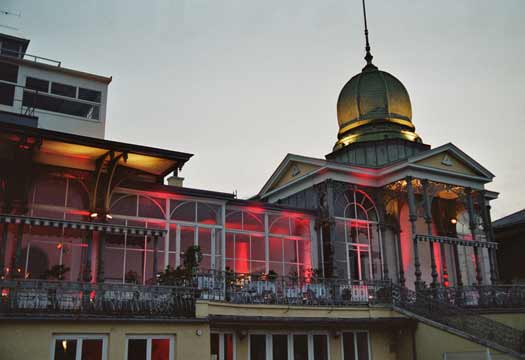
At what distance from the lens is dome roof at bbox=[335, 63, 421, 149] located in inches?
1300

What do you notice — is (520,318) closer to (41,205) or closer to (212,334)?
(212,334)

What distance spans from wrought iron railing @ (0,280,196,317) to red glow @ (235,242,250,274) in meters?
7.39

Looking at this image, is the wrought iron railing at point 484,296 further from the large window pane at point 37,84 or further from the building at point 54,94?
the large window pane at point 37,84

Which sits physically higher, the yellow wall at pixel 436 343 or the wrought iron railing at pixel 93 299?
the wrought iron railing at pixel 93 299

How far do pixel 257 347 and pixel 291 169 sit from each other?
38.4ft

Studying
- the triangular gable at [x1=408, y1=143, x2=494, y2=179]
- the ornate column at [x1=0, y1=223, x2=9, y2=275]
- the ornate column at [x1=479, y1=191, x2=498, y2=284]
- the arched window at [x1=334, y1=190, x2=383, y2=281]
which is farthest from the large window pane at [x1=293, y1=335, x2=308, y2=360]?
the ornate column at [x1=479, y1=191, x2=498, y2=284]

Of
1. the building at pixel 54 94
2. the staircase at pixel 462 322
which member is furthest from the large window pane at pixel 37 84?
the staircase at pixel 462 322

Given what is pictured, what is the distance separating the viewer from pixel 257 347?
19281 millimetres

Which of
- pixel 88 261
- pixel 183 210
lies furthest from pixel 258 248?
pixel 88 261

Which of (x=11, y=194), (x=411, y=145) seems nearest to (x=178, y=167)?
(x=11, y=194)

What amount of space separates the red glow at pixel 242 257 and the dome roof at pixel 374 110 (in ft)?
37.2

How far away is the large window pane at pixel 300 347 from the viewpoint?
65.3 feet

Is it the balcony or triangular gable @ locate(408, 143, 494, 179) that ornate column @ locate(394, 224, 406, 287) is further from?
the balcony

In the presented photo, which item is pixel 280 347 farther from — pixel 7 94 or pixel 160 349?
pixel 7 94
